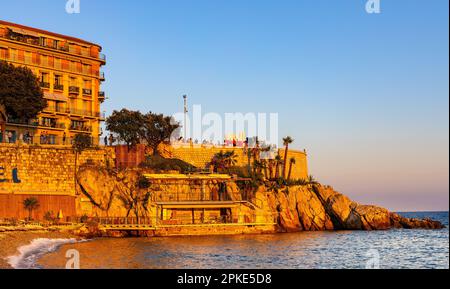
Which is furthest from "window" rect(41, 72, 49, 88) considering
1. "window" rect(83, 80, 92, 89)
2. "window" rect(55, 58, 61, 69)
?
"window" rect(83, 80, 92, 89)

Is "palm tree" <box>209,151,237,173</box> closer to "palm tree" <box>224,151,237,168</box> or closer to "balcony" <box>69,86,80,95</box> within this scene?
"palm tree" <box>224,151,237,168</box>

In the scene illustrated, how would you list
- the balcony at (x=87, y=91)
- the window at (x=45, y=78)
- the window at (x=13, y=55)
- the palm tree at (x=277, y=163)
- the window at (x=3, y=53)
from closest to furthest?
the window at (x=3, y=53), the window at (x=13, y=55), the window at (x=45, y=78), the balcony at (x=87, y=91), the palm tree at (x=277, y=163)

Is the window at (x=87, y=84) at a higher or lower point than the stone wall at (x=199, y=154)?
higher

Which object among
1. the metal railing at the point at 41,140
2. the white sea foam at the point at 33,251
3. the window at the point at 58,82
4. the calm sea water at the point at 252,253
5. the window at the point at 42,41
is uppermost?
the window at the point at 42,41

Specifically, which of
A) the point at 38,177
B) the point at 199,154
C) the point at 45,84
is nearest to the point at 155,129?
the point at 199,154

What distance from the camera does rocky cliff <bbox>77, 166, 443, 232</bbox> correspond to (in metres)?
69.2

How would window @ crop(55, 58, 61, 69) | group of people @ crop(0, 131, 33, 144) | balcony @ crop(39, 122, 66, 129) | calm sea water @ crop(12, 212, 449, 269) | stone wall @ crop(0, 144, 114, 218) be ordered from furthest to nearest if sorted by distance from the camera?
window @ crop(55, 58, 61, 69), balcony @ crop(39, 122, 66, 129), group of people @ crop(0, 131, 33, 144), stone wall @ crop(0, 144, 114, 218), calm sea water @ crop(12, 212, 449, 269)

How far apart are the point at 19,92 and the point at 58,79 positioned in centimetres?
1435

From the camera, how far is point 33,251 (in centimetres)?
4494

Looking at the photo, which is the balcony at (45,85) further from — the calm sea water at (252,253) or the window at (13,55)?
the calm sea water at (252,253)

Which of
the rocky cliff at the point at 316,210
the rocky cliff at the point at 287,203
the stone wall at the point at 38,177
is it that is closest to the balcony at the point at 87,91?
the stone wall at the point at 38,177

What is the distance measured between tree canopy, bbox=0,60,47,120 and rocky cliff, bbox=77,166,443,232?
34.7 feet

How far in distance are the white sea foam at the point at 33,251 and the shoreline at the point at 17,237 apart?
447 millimetres

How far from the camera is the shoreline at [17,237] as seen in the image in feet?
129
